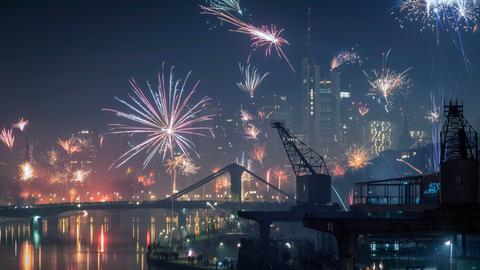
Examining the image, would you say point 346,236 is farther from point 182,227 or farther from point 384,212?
point 182,227

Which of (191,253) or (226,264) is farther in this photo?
(191,253)

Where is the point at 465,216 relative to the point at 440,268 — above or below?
above

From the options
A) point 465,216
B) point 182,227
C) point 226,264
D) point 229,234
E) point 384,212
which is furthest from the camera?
point 182,227

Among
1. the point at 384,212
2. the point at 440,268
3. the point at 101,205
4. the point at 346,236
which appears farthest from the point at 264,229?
the point at 101,205

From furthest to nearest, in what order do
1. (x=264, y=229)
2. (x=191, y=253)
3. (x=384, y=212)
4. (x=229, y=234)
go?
Result: (x=229, y=234), (x=191, y=253), (x=264, y=229), (x=384, y=212)

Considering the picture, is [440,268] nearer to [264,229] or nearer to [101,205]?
[264,229]

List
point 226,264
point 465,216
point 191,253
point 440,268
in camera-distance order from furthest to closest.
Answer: point 191,253 < point 226,264 < point 440,268 < point 465,216

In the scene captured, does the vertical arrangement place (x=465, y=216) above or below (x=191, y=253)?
above

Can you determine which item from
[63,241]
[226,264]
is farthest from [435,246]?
[63,241]

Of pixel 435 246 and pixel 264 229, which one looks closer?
pixel 435 246
